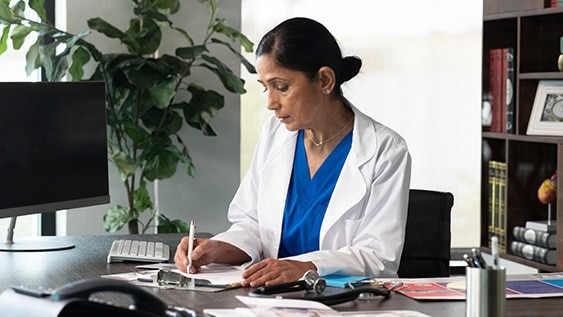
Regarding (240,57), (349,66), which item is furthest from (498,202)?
(349,66)

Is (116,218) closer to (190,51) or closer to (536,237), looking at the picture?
(190,51)

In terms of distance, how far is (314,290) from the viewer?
2293 millimetres

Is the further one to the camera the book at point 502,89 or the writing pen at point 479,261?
the book at point 502,89

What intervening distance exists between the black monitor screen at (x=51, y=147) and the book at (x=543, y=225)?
2.03 metres

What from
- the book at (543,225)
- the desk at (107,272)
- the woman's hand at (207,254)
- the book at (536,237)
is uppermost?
the woman's hand at (207,254)

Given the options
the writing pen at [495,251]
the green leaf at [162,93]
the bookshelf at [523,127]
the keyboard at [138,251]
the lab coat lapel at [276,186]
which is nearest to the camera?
the writing pen at [495,251]

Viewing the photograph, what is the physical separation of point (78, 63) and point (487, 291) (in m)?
2.74

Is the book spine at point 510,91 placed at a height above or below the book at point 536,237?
above

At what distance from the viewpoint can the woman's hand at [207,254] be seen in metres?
2.63

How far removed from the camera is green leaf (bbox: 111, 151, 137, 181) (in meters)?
4.29

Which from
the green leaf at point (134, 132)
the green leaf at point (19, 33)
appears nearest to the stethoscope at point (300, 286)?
the green leaf at point (134, 132)

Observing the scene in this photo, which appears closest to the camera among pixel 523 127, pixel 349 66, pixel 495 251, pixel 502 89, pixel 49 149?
pixel 495 251

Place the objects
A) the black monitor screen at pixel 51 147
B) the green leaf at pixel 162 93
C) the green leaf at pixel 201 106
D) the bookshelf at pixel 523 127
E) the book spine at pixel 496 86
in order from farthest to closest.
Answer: the book spine at pixel 496 86, the bookshelf at pixel 523 127, the green leaf at pixel 201 106, the green leaf at pixel 162 93, the black monitor screen at pixel 51 147

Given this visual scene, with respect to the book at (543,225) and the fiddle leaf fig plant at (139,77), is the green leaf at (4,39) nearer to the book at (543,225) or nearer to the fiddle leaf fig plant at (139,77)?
the fiddle leaf fig plant at (139,77)
